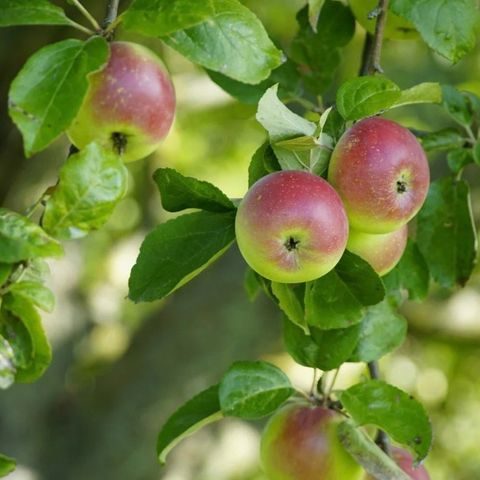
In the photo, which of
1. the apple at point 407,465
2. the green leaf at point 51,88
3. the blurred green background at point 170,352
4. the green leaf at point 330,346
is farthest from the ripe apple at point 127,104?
the blurred green background at point 170,352

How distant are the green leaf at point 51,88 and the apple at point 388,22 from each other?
0.35 metres

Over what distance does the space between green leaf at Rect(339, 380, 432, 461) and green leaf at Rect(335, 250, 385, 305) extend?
0.12m

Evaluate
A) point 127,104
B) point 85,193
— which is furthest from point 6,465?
point 127,104

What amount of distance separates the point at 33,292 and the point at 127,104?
196 millimetres

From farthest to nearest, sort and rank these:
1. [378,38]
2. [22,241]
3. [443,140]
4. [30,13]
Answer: [443,140]
[378,38]
[30,13]
[22,241]

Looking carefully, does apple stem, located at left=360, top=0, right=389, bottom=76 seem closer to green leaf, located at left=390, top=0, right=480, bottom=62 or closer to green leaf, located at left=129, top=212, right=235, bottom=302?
green leaf, located at left=390, top=0, right=480, bottom=62

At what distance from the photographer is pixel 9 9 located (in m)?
0.84

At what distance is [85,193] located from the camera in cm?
79

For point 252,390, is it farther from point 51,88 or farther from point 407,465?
point 51,88

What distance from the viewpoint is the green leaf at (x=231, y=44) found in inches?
32.4

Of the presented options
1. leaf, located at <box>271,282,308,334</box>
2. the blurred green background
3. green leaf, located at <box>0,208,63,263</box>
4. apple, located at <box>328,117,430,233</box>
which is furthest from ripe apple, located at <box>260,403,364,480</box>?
the blurred green background

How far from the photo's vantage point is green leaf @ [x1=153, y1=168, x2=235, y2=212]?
2.84ft

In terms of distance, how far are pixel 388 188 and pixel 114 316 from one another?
2.47 metres

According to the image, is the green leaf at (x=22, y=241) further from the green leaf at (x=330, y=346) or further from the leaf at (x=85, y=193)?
the green leaf at (x=330, y=346)
